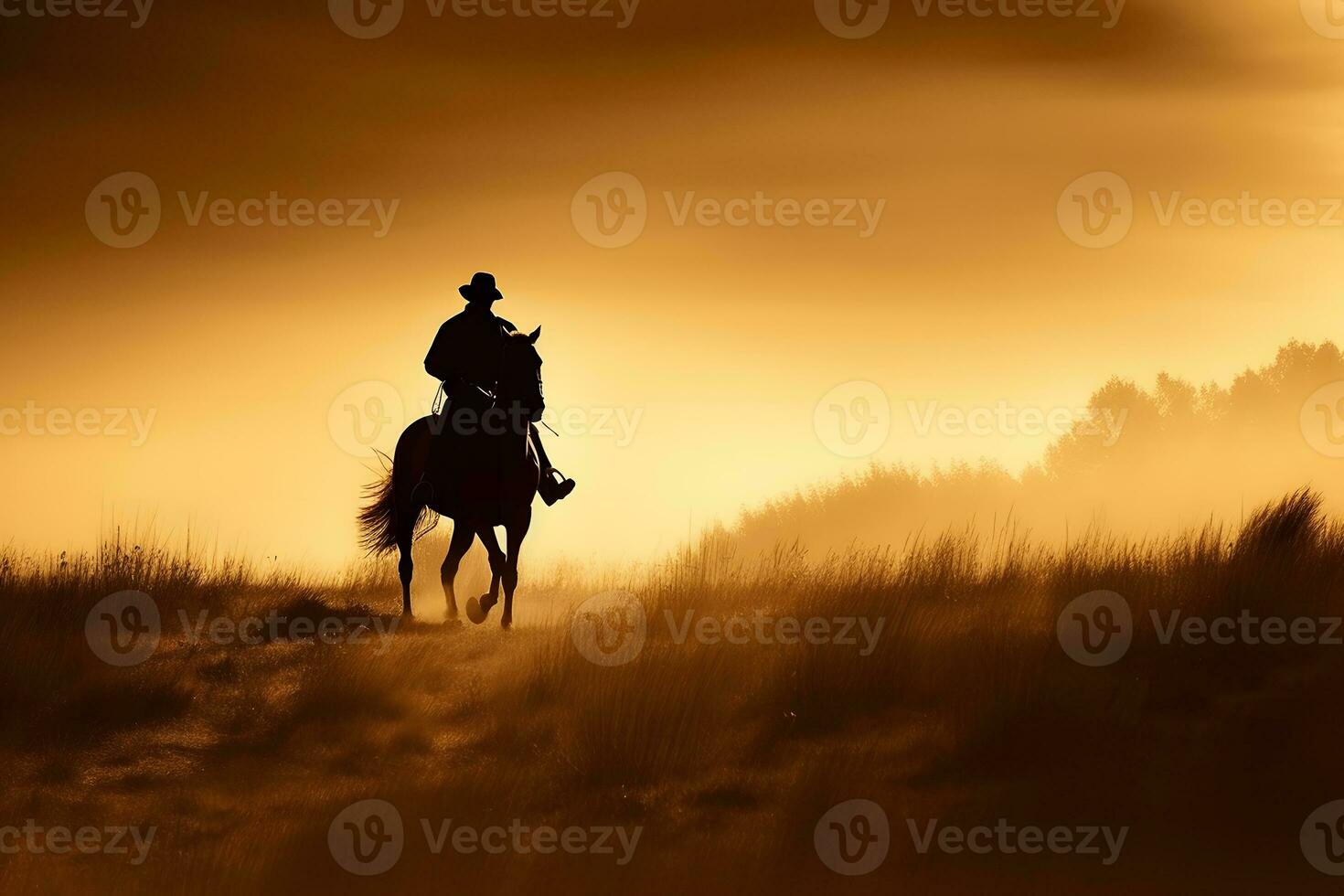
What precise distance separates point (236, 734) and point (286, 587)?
191 inches

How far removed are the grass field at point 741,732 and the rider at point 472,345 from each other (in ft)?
8.07

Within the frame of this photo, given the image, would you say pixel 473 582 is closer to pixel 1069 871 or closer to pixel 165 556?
pixel 165 556

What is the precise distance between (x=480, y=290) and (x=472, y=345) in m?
0.56

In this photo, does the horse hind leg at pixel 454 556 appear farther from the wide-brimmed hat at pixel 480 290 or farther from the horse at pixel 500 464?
the wide-brimmed hat at pixel 480 290

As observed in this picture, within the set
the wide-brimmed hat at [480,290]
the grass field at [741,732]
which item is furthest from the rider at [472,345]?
the grass field at [741,732]

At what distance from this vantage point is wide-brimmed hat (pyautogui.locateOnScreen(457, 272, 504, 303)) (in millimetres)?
13883

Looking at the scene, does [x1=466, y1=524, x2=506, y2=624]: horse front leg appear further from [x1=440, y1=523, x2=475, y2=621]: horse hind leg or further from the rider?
the rider

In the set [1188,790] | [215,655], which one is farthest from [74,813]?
[1188,790]

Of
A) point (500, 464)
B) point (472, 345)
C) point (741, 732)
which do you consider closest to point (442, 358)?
point (472, 345)

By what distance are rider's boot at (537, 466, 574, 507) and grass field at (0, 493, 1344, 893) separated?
1.30 m

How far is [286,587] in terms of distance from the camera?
15695 millimetres

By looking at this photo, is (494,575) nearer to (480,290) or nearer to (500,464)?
(500,464)

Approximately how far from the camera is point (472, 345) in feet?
45.3

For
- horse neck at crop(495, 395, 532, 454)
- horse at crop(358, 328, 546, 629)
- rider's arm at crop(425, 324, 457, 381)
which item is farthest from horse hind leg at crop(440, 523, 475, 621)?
rider's arm at crop(425, 324, 457, 381)
